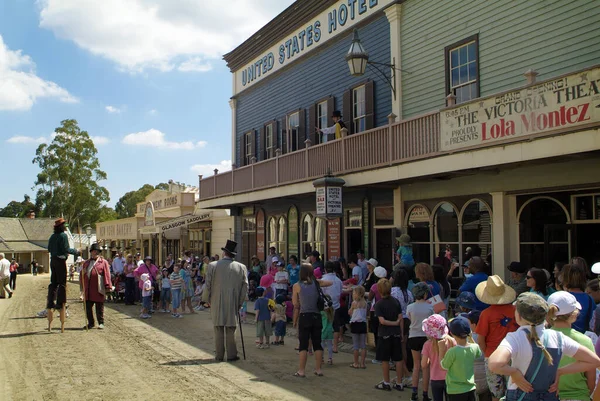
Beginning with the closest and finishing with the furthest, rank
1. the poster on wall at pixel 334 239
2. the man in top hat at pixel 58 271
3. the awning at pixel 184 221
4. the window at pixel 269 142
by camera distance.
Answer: the man in top hat at pixel 58 271
the poster on wall at pixel 334 239
the window at pixel 269 142
the awning at pixel 184 221

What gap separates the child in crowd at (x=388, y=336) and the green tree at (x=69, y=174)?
55158mm

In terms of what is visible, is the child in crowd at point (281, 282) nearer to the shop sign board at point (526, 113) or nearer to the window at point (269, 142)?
the shop sign board at point (526, 113)

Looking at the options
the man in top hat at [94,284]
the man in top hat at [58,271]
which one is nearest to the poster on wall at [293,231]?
the man in top hat at [94,284]

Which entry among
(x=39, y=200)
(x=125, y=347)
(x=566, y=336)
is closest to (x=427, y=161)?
(x=125, y=347)

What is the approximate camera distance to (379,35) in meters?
17.4

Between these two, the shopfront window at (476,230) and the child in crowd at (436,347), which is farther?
the shopfront window at (476,230)

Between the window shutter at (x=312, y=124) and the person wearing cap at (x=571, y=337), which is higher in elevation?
the window shutter at (x=312, y=124)

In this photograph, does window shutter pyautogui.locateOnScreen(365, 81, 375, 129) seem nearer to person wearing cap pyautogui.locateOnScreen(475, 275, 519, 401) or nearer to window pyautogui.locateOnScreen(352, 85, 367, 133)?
window pyautogui.locateOnScreen(352, 85, 367, 133)

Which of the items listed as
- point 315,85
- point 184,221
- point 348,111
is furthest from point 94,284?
point 184,221

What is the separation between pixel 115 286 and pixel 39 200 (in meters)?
43.3

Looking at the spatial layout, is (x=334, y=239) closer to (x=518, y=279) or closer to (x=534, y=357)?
(x=518, y=279)

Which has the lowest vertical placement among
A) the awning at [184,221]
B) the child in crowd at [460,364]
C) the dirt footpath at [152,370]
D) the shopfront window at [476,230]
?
the dirt footpath at [152,370]

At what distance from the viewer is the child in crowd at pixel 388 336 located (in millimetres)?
7895

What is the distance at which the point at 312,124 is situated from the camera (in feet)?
69.8
